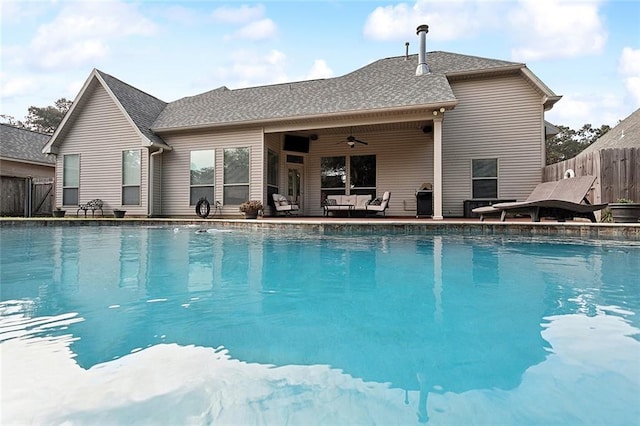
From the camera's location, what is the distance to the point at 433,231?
296 inches

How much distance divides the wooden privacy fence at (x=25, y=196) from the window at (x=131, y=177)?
549 centimetres

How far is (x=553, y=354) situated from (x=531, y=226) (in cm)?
602

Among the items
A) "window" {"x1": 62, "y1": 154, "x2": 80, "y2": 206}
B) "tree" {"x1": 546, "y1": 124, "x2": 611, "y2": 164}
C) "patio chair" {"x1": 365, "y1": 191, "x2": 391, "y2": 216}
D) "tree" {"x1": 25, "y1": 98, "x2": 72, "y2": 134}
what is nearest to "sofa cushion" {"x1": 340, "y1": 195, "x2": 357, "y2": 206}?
"patio chair" {"x1": 365, "y1": 191, "x2": 391, "y2": 216}

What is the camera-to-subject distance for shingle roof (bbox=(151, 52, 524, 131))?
9.83 m

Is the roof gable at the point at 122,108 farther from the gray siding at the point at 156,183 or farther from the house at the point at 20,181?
the house at the point at 20,181

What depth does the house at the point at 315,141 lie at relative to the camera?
35.1 ft

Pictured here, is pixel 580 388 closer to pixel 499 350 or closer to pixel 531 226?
pixel 499 350

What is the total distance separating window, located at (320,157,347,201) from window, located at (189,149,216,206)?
3.89 meters

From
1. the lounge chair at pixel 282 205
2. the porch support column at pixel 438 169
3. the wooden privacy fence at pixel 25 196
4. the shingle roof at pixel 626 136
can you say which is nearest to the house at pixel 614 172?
the porch support column at pixel 438 169

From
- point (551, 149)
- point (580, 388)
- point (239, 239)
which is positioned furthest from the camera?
point (551, 149)

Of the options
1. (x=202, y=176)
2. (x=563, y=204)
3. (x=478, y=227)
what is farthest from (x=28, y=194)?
(x=563, y=204)

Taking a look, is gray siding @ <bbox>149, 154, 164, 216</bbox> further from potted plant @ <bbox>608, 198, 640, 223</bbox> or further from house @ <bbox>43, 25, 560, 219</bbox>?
potted plant @ <bbox>608, 198, 640, 223</bbox>

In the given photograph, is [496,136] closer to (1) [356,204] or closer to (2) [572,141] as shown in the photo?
(1) [356,204]

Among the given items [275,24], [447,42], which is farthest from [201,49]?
[447,42]
